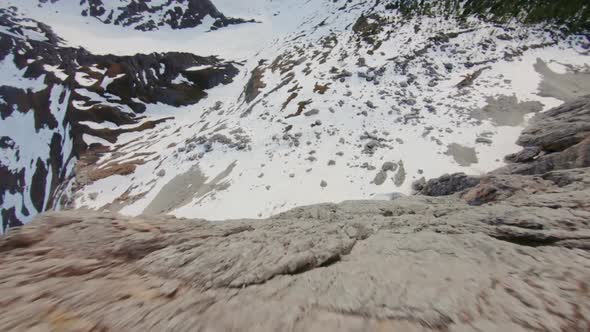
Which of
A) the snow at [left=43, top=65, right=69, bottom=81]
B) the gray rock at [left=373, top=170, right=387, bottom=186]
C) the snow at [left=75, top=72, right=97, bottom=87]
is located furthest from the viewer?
the snow at [left=43, top=65, right=69, bottom=81]

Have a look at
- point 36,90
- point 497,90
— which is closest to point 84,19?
point 36,90

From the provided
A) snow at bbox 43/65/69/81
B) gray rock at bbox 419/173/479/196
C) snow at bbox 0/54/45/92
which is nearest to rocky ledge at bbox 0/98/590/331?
gray rock at bbox 419/173/479/196

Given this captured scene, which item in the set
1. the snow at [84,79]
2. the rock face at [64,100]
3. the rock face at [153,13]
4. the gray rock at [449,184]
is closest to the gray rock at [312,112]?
the gray rock at [449,184]

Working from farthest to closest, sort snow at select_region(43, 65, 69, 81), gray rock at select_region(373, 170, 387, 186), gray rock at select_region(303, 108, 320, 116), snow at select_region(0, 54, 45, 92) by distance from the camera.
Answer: snow at select_region(43, 65, 69, 81)
snow at select_region(0, 54, 45, 92)
gray rock at select_region(303, 108, 320, 116)
gray rock at select_region(373, 170, 387, 186)

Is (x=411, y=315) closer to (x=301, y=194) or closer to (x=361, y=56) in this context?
(x=301, y=194)

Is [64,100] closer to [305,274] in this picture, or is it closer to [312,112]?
[312,112]

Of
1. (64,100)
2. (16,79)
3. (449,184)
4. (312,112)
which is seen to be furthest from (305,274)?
(16,79)

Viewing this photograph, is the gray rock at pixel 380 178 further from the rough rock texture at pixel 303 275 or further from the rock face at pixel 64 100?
the rock face at pixel 64 100

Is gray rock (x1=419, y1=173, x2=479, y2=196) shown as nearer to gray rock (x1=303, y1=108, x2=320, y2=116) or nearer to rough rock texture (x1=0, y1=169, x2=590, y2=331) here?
rough rock texture (x1=0, y1=169, x2=590, y2=331)
